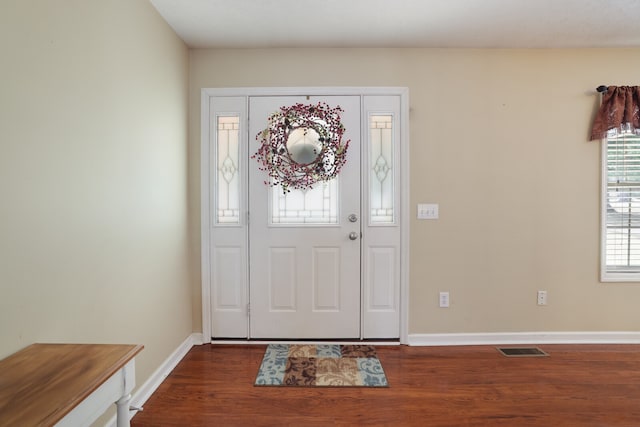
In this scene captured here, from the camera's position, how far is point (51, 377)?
106 centimetres

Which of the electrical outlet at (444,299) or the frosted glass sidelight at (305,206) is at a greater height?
the frosted glass sidelight at (305,206)

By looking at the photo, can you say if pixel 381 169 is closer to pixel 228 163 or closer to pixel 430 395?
A: pixel 228 163

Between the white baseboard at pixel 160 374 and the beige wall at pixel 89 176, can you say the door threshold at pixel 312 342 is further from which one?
the beige wall at pixel 89 176

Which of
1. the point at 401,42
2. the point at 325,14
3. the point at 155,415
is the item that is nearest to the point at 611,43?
the point at 401,42

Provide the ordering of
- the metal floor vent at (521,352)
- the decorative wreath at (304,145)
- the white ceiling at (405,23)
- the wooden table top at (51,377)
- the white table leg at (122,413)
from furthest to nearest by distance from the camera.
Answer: the decorative wreath at (304,145) → the metal floor vent at (521,352) → the white ceiling at (405,23) → the white table leg at (122,413) → the wooden table top at (51,377)

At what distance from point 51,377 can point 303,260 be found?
1973 millimetres

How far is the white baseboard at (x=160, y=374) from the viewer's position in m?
2.01

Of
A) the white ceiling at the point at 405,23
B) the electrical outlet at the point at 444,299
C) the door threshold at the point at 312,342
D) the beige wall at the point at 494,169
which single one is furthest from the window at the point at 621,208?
the door threshold at the point at 312,342

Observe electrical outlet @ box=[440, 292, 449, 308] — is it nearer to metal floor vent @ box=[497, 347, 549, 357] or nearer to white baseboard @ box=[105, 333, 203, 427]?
metal floor vent @ box=[497, 347, 549, 357]

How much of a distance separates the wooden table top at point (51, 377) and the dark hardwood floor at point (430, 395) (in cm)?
94

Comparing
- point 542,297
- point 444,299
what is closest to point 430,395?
point 444,299

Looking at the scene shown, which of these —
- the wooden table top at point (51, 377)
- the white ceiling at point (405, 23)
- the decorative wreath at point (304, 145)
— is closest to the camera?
the wooden table top at point (51, 377)

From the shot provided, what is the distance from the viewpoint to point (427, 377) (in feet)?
7.77

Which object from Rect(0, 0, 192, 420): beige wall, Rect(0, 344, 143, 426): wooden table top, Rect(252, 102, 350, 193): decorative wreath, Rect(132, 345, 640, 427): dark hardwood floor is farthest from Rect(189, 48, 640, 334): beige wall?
Rect(0, 344, 143, 426): wooden table top
